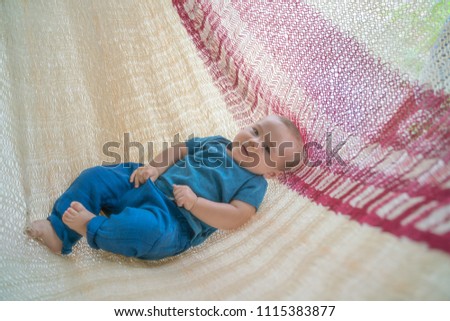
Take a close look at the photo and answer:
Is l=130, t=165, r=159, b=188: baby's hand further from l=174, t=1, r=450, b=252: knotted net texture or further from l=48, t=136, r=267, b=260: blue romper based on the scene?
l=174, t=1, r=450, b=252: knotted net texture

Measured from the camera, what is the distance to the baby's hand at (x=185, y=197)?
32.4 inches

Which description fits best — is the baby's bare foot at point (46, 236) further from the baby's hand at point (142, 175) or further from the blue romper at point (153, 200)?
the baby's hand at point (142, 175)

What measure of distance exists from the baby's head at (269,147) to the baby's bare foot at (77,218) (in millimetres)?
328

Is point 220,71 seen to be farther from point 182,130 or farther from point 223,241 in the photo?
point 223,241

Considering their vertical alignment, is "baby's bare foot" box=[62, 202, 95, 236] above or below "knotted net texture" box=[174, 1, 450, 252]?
below

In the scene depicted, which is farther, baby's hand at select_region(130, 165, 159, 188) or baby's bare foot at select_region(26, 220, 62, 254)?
baby's hand at select_region(130, 165, 159, 188)

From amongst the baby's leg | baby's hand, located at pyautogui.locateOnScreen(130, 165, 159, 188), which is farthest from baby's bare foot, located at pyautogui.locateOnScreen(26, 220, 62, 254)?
baby's hand, located at pyautogui.locateOnScreen(130, 165, 159, 188)

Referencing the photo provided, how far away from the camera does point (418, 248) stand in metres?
0.47

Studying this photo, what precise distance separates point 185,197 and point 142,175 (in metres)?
0.12

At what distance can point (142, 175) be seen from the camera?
89 centimetres

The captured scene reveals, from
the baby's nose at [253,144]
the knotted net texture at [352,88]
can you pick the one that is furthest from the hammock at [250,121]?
the baby's nose at [253,144]

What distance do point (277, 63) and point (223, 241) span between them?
493 mm

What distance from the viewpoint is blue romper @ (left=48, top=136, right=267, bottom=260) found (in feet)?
2.45

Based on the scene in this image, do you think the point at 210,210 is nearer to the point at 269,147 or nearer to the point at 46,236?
the point at 269,147
